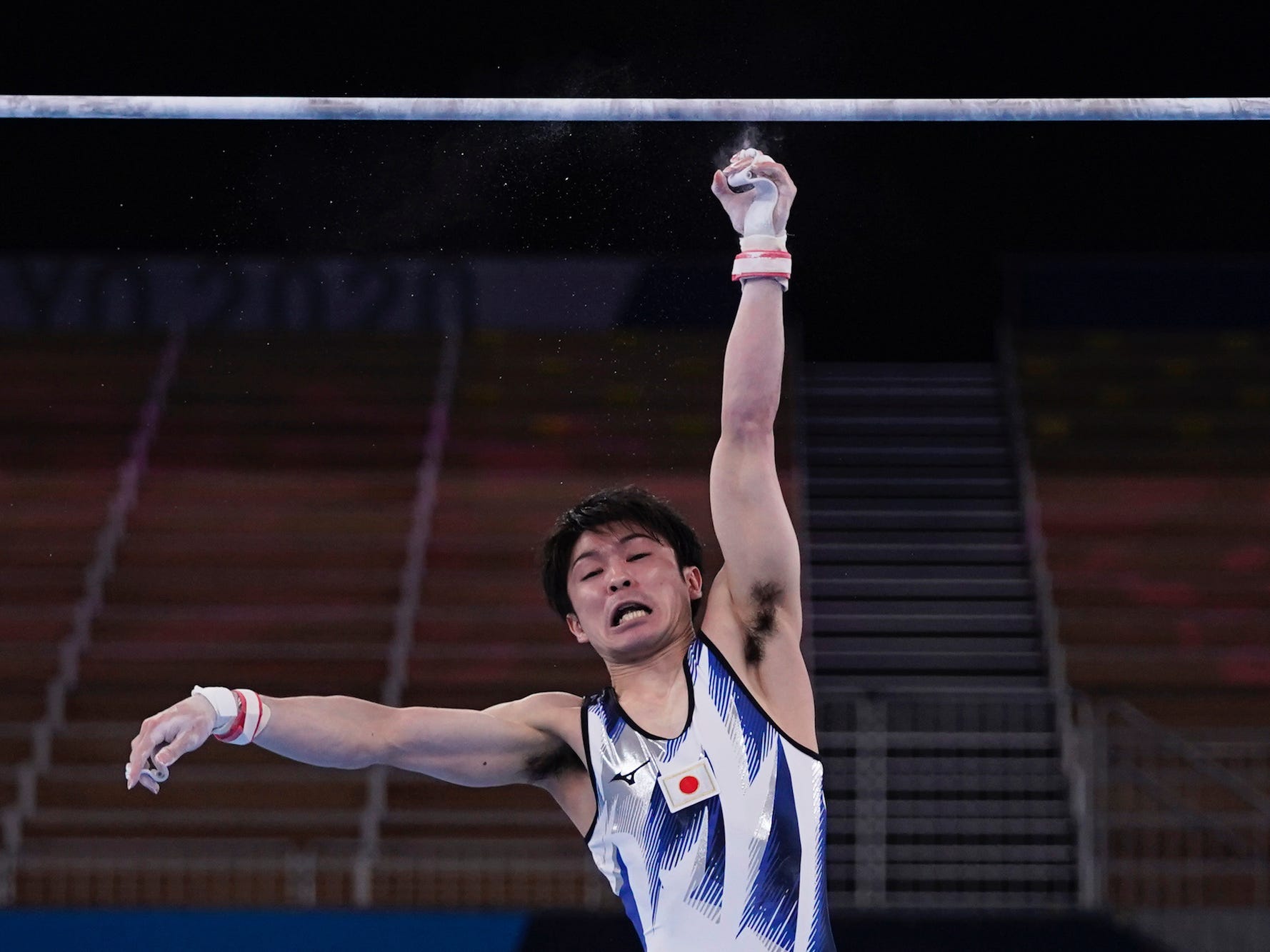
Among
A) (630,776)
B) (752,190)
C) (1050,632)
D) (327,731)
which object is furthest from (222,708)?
(1050,632)

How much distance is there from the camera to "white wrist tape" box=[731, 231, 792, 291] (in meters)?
3.48

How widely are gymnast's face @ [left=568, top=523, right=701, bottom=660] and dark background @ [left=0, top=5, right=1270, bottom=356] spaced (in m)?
3.44

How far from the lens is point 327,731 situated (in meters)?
3.48

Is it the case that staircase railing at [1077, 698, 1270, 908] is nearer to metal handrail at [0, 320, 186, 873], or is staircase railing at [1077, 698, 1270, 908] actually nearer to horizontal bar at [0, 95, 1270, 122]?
horizontal bar at [0, 95, 1270, 122]

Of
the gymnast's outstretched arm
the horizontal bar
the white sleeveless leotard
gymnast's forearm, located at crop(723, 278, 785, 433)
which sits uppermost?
the horizontal bar

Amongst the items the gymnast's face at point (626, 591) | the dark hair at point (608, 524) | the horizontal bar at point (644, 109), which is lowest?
the gymnast's face at point (626, 591)

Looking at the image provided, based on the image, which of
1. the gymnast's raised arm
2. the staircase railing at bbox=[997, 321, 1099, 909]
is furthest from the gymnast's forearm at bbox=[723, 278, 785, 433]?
the staircase railing at bbox=[997, 321, 1099, 909]

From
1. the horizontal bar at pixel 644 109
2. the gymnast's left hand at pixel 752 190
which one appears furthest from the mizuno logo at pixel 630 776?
the horizontal bar at pixel 644 109

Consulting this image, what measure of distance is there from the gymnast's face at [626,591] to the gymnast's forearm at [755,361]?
1.25 feet

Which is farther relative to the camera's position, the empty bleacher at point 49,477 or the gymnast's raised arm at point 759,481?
the empty bleacher at point 49,477

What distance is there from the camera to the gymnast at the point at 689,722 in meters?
3.37

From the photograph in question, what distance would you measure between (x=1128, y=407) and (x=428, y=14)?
6362 millimetres

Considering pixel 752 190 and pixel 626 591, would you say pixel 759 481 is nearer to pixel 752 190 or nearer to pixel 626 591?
pixel 626 591

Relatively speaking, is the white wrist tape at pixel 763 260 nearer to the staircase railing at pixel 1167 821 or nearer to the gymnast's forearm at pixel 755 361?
the gymnast's forearm at pixel 755 361
